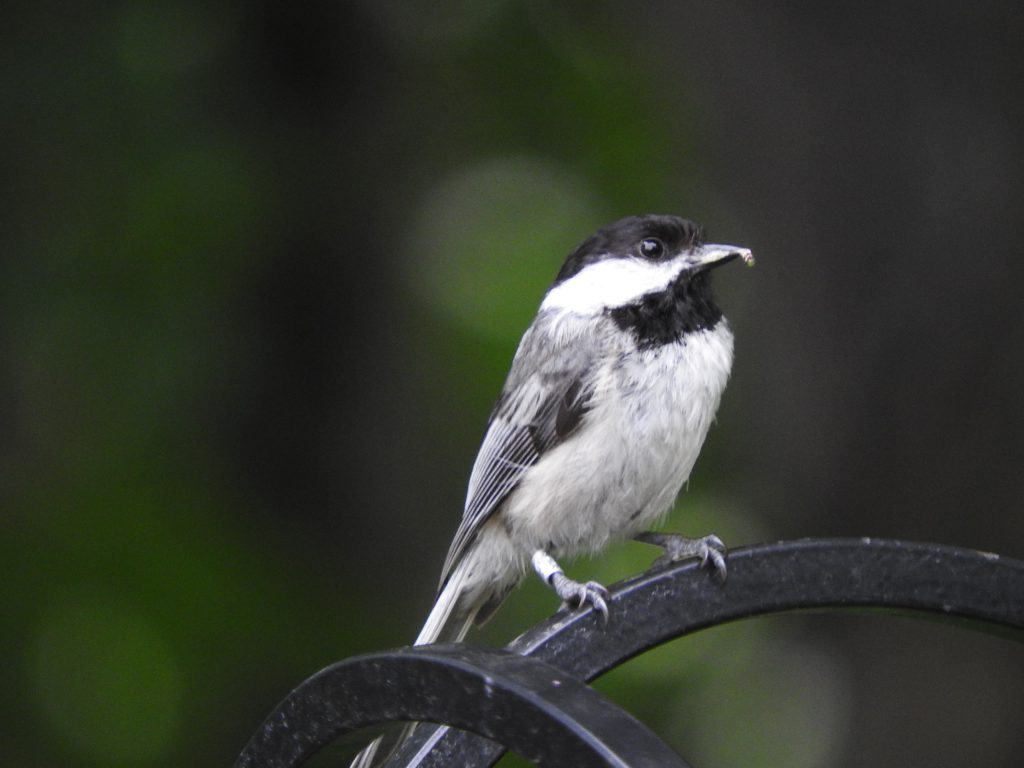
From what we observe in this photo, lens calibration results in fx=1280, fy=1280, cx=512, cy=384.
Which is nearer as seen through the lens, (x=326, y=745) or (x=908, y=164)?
(x=326, y=745)

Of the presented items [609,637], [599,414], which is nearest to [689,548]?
[599,414]

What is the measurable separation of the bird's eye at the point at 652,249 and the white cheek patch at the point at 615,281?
13 mm

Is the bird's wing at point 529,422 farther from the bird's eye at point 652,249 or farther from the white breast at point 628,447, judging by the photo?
the bird's eye at point 652,249

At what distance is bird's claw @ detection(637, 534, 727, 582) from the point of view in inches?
59.0

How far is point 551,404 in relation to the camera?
2410 millimetres

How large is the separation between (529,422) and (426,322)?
86cm

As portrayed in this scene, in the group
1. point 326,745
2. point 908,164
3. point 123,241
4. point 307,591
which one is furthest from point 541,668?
point 908,164

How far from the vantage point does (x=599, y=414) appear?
2.32m

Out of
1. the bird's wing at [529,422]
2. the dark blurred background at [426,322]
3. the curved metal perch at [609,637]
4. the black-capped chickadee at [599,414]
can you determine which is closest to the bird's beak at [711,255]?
the black-capped chickadee at [599,414]

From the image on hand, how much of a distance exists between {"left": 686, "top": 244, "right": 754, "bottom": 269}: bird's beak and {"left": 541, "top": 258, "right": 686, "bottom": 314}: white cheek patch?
0.9 inches

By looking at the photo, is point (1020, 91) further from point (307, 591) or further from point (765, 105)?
point (307, 591)

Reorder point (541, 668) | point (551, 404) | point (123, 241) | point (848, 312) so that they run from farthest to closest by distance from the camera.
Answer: point (848, 312) → point (123, 241) → point (551, 404) → point (541, 668)

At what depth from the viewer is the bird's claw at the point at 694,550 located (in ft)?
4.92

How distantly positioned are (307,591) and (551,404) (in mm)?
798
